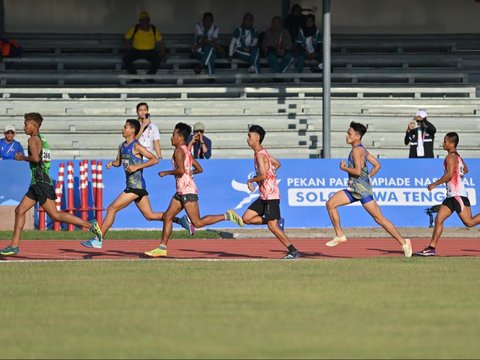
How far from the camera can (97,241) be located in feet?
58.9

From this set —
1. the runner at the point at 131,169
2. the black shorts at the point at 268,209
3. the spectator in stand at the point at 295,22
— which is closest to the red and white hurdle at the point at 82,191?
the runner at the point at 131,169

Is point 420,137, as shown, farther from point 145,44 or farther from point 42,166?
point 42,166

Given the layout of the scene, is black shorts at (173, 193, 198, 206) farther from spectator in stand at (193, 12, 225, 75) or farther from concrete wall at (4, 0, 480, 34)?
concrete wall at (4, 0, 480, 34)

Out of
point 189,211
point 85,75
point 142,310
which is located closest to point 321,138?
point 85,75

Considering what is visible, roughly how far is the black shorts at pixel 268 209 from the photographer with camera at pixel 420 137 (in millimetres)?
10213

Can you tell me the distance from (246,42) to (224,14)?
2.77 metres

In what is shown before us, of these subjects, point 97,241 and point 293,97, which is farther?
point 293,97

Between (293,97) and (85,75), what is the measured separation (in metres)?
4.97

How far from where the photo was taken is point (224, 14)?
35.5 meters

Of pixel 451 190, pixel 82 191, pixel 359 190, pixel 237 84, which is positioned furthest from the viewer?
pixel 237 84

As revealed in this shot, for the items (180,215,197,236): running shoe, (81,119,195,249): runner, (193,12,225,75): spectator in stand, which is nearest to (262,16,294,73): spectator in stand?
(193,12,225,75): spectator in stand

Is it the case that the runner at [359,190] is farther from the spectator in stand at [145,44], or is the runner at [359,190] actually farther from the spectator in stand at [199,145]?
the spectator in stand at [145,44]

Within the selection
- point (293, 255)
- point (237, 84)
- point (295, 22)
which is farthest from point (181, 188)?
point (295, 22)

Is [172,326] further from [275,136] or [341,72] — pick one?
[341,72]
